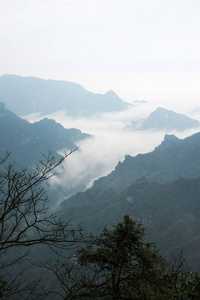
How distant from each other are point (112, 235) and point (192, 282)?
3528 mm

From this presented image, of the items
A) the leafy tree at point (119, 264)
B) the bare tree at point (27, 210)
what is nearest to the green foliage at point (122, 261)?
the leafy tree at point (119, 264)

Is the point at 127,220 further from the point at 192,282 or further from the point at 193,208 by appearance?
the point at 193,208

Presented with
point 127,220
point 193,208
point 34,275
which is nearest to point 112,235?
point 127,220

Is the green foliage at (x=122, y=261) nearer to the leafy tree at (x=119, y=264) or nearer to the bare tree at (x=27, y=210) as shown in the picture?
the leafy tree at (x=119, y=264)

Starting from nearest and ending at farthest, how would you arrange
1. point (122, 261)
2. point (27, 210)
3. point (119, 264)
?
1. point (27, 210)
2. point (122, 261)
3. point (119, 264)

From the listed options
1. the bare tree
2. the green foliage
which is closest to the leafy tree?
the green foliage

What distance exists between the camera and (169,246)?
164 m

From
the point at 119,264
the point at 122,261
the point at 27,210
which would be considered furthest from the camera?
the point at 119,264

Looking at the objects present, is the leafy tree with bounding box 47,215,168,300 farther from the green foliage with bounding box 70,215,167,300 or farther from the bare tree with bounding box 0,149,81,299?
the bare tree with bounding box 0,149,81,299

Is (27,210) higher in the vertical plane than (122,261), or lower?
higher

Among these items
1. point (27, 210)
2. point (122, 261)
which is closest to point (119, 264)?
point (122, 261)

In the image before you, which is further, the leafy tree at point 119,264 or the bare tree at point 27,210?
the leafy tree at point 119,264

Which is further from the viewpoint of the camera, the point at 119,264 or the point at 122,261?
the point at 119,264

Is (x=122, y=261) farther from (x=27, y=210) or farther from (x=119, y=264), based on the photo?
(x=27, y=210)
